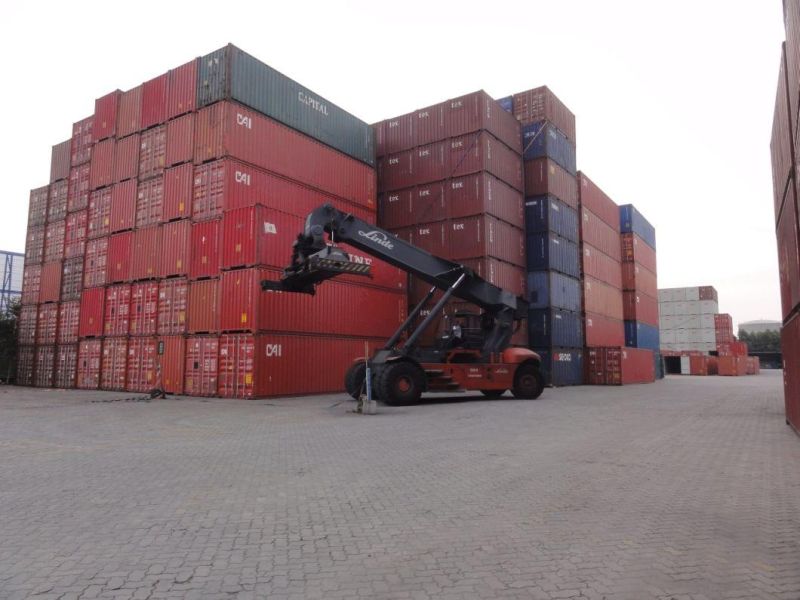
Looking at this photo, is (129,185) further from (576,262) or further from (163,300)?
(576,262)

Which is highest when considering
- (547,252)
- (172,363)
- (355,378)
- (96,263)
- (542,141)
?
(542,141)

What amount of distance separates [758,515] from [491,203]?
72.5ft

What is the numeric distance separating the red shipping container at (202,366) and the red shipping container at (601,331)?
21.8m

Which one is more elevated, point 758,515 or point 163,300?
point 163,300

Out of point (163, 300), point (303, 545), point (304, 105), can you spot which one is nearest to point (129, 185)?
point (163, 300)

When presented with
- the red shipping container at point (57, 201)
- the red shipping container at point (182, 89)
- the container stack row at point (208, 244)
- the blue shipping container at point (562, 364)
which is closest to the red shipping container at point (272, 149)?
the container stack row at point (208, 244)

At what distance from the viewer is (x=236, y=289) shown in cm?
1939

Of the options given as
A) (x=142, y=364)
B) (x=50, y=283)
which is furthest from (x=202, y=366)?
(x=50, y=283)

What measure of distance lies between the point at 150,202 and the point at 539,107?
2133 cm

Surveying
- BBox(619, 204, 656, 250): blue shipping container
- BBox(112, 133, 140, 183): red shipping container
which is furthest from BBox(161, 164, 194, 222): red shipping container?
BBox(619, 204, 656, 250): blue shipping container

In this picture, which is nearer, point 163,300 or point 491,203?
point 163,300

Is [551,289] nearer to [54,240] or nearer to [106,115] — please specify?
[106,115]

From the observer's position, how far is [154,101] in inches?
912

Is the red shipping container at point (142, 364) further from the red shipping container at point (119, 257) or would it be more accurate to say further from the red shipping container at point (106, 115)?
the red shipping container at point (106, 115)
